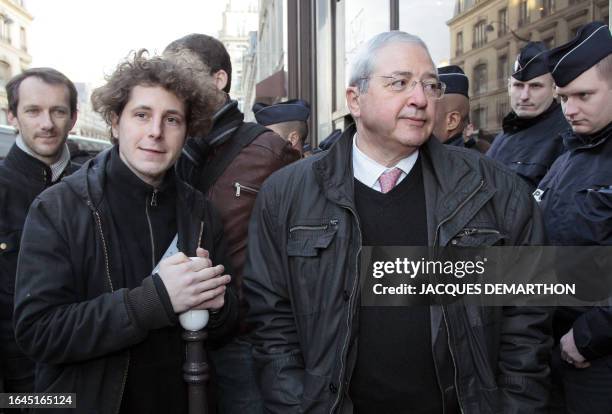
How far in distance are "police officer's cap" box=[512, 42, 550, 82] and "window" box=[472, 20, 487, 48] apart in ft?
4.85

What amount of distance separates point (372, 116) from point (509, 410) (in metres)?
1.14

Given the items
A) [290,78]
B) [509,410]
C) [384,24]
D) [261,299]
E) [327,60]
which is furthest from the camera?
[290,78]

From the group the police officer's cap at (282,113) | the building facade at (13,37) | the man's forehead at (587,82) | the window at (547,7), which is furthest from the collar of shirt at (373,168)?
the building facade at (13,37)

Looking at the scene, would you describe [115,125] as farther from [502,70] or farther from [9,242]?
[502,70]

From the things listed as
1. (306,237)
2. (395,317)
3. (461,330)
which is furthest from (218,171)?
(461,330)

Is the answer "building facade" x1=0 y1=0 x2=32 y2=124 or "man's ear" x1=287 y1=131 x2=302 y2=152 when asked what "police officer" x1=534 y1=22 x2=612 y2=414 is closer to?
"man's ear" x1=287 y1=131 x2=302 y2=152

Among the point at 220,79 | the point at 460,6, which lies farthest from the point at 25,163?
the point at 460,6

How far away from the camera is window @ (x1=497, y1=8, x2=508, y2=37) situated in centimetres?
491

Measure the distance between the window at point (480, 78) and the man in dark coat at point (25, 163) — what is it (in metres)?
3.47

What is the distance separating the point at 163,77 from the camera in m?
2.26

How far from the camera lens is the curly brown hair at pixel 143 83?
2244 mm

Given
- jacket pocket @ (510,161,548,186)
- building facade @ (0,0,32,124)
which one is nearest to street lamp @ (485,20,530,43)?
jacket pocket @ (510,161,548,186)

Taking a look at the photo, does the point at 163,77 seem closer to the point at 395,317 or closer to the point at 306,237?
the point at 306,237

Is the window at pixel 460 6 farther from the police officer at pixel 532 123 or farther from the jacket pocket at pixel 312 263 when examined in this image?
the jacket pocket at pixel 312 263
